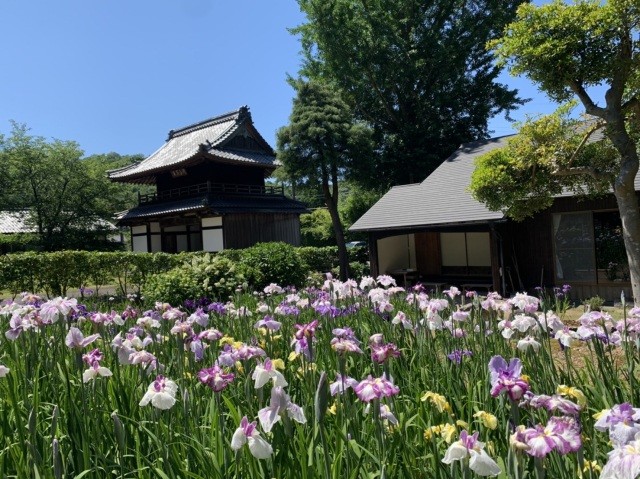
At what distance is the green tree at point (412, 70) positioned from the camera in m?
22.0

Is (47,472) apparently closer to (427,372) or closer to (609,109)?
(427,372)

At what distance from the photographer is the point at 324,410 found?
1.35 meters

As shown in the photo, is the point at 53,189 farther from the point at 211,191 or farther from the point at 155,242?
the point at 211,191

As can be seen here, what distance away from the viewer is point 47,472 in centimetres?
165

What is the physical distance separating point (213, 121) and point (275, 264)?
1661 cm

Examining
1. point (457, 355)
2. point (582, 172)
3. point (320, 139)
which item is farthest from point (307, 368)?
point (320, 139)

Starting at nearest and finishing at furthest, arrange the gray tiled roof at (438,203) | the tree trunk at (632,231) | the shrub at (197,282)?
the tree trunk at (632,231) → the shrub at (197,282) → the gray tiled roof at (438,203)

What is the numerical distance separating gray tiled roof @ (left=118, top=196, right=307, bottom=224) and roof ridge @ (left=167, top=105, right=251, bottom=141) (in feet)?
14.9

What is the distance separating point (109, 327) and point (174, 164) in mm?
18730

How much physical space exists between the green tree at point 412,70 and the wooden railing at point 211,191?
528 centimetres

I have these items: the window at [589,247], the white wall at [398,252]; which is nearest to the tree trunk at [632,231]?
the window at [589,247]

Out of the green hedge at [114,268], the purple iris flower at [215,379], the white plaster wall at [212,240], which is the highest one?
the white plaster wall at [212,240]

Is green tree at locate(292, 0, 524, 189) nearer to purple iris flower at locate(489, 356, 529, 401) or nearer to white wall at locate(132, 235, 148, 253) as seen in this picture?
white wall at locate(132, 235, 148, 253)

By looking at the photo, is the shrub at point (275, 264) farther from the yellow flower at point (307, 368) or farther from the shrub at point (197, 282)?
the yellow flower at point (307, 368)
